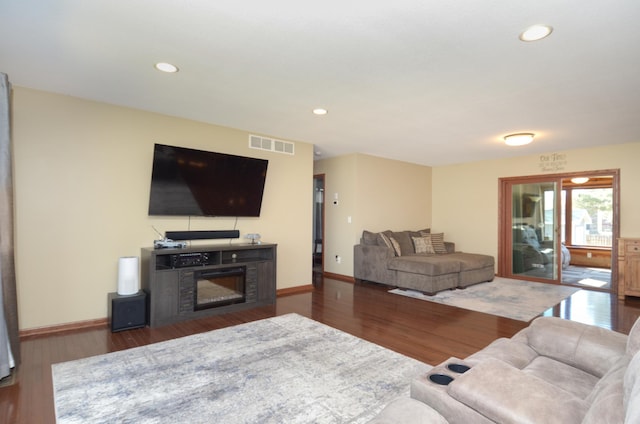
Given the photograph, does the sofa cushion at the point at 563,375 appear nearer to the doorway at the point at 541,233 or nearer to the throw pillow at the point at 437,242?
the throw pillow at the point at 437,242

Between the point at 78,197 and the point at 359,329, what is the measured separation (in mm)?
3335

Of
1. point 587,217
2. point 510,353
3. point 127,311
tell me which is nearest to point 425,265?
point 510,353

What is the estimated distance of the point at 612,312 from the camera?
4375 millimetres

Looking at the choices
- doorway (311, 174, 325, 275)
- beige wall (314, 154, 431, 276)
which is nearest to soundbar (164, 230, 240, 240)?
beige wall (314, 154, 431, 276)

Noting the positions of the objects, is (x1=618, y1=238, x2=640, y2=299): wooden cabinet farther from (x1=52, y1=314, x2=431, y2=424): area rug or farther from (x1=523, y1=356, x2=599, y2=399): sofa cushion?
(x1=523, y1=356, x2=599, y2=399): sofa cushion

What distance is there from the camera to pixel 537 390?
3.80 ft

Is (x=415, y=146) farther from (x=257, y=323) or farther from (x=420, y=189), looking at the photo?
(x=257, y=323)

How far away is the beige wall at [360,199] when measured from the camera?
20.8 ft

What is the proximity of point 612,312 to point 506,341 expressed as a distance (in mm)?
3631

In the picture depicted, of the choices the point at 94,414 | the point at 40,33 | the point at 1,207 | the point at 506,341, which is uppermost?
Answer: the point at 40,33

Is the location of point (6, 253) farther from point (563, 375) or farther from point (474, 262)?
point (474, 262)

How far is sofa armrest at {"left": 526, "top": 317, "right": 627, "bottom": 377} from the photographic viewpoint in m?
1.65

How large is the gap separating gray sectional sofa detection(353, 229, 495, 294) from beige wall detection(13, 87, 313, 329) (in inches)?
119

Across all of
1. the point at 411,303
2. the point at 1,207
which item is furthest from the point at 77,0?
the point at 411,303
